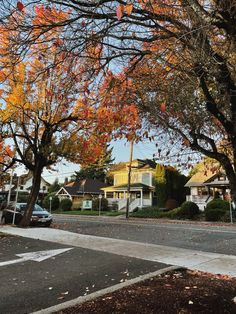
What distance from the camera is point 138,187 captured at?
154 feet

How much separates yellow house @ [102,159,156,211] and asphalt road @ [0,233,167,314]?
1378 inches

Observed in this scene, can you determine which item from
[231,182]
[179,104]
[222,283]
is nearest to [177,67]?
[179,104]

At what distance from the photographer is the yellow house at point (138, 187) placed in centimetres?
4586

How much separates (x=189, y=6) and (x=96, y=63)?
7.95ft

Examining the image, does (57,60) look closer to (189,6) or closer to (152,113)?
(152,113)

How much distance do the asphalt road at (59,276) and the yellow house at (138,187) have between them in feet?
115

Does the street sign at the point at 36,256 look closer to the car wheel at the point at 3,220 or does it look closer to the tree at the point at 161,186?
the car wheel at the point at 3,220

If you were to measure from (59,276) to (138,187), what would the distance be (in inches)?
1583

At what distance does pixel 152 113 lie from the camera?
278 inches

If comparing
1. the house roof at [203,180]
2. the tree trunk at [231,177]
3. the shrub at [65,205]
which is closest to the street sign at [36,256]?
the tree trunk at [231,177]

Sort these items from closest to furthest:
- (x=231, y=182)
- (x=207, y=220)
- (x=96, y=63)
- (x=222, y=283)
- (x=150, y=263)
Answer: (x=231, y=182)
(x=222, y=283)
(x=96, y=63)
(x=150, y=263)
(x=207, y=220)

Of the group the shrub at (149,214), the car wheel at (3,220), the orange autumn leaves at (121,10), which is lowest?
the car wheel at (3,220)

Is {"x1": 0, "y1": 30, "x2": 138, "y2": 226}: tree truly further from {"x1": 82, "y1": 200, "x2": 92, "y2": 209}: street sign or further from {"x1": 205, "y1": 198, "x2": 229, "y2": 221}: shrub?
{"x1": 82, "y1": 200, "x2": 92, "y2": 209}: street sign

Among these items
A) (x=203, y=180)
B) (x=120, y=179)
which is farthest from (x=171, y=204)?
(x=120, y=179)
